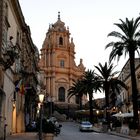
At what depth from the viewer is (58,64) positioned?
11125 centimetres

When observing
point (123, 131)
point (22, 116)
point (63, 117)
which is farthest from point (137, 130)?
point (63, 117)

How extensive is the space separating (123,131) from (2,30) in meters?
24.7

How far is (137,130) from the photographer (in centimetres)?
4225

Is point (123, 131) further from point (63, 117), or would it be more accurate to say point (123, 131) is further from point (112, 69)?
point (63, 117)

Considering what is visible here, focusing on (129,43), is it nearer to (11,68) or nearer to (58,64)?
(11,68)

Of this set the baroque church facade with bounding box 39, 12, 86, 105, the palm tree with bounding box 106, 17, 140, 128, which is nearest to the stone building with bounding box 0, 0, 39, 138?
the palm tree with bounding box 106, 17, 140, 128

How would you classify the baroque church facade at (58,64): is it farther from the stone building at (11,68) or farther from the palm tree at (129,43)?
the palm tree at (129,43)

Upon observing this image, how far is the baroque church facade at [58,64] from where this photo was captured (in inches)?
4259

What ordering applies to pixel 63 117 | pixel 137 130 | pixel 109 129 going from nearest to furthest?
pixel 137 130 → pixel 109 129 → pixel 63 117

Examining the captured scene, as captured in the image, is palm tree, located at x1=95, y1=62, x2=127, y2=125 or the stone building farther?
palm tree, located at x1=95, y1=62, x2=127, y2=125

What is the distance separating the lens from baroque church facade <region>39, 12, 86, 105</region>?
10819 centimetres

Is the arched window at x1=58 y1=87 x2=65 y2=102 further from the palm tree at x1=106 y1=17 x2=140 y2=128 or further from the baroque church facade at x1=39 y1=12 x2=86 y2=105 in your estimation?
the palm tree at x1=106 y1=17 x2=140 y2=128

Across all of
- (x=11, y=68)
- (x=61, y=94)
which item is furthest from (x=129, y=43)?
(x=61, y=94)

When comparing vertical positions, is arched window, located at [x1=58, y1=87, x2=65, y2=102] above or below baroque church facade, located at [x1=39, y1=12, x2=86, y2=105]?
below
